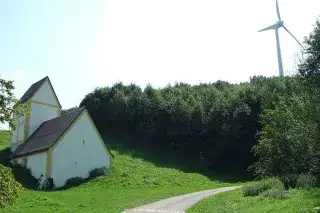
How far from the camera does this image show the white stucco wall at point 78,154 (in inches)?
1603

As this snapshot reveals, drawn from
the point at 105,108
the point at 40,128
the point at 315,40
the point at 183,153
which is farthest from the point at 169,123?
the point at 315,40

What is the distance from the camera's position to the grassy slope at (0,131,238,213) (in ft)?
78.8

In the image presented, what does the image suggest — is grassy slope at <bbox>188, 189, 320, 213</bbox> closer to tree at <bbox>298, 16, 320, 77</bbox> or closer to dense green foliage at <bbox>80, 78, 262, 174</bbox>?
tree at <bbox>298, 16, 320, 77</bbox>

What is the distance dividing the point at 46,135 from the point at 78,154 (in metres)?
4.82

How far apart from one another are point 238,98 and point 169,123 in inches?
447

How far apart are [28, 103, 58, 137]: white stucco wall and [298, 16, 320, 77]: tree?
105 ft

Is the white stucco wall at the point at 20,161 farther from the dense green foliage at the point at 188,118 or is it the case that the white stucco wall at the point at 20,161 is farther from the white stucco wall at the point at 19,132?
the dense green foliage at the point at 188,118

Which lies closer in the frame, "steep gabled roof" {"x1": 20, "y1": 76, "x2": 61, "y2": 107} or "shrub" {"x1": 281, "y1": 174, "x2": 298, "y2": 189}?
"shrub" {"x1": 281, "y1": 174, "x2": 298, "y2": 189}

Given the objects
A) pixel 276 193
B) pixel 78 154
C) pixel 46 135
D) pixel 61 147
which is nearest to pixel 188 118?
pixel 78 154

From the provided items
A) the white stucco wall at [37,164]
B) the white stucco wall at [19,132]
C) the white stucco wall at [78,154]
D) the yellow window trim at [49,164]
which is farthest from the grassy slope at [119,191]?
the white stucco wall at [37,164]

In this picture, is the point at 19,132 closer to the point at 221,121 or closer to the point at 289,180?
the point at 221,121

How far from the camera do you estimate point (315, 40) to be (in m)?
27.6

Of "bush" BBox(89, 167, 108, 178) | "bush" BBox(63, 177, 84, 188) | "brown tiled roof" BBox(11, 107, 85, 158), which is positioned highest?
"brown tiled roof" BBox(11, 107, 85, 158)

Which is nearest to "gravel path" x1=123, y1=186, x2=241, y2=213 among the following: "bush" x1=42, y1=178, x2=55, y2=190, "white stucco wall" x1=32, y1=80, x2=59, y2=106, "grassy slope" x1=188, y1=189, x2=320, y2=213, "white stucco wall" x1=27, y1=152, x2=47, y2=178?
"grassy slope" x1=188, y1=189, x2=320, y2=213
